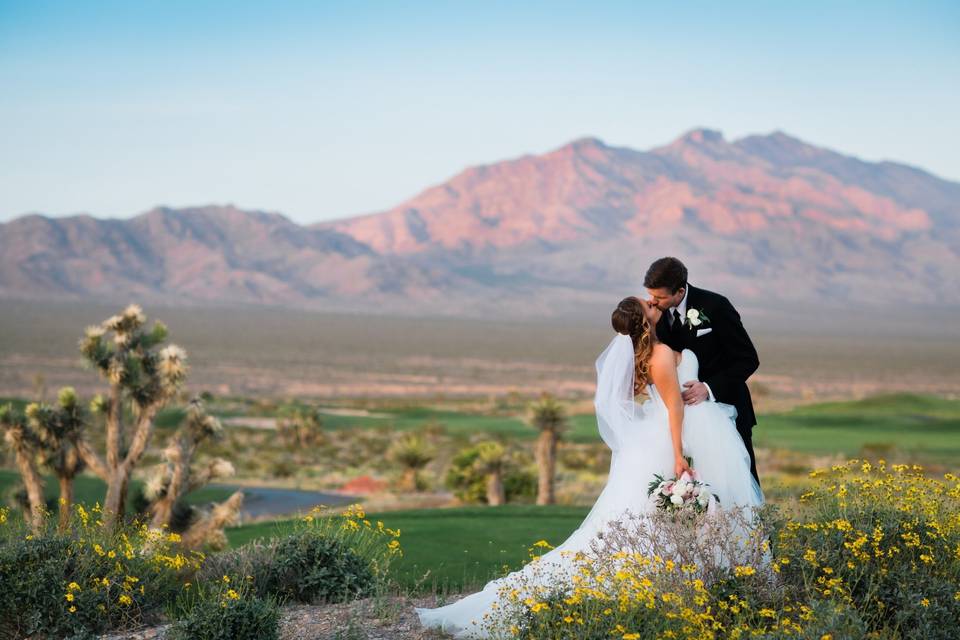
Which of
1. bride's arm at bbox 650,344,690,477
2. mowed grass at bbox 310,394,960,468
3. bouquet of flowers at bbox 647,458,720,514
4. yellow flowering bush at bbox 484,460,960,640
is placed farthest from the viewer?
mowed grass at bbox 310,394,960,468

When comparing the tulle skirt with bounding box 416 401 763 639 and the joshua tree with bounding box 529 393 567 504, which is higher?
the tulle skirt with bounding box 416 401 763 639

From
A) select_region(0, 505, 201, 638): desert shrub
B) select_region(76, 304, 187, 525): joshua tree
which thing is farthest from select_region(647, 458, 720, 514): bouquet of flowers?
select_region(76, 304, 187, 525): joshua tree

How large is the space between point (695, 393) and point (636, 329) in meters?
0.64

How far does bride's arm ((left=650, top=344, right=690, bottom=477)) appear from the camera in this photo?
25.4 ft

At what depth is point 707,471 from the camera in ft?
25.7

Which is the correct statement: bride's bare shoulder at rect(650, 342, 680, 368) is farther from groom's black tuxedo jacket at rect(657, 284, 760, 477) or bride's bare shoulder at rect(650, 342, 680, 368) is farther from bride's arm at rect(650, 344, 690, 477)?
groom's black tuxedo jacket at rect(657, 284, 760, 477)

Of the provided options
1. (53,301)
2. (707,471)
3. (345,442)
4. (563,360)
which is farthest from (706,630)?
(53,301)

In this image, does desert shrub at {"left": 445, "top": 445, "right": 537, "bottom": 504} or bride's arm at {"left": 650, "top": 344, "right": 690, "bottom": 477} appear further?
desert shrub at {"left": 445, "top": 445, "right": 537, "bottom": 504}

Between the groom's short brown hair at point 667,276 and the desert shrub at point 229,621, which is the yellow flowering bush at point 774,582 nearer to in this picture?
the desert shrub at point 229,621

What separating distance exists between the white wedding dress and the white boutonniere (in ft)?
0.89

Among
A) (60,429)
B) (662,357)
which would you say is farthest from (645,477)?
(60,429)

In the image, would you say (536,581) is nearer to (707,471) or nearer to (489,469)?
(707,471)

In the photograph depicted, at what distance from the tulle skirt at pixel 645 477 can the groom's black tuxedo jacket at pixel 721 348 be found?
0.13 meters

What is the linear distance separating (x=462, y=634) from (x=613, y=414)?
1.90 m
